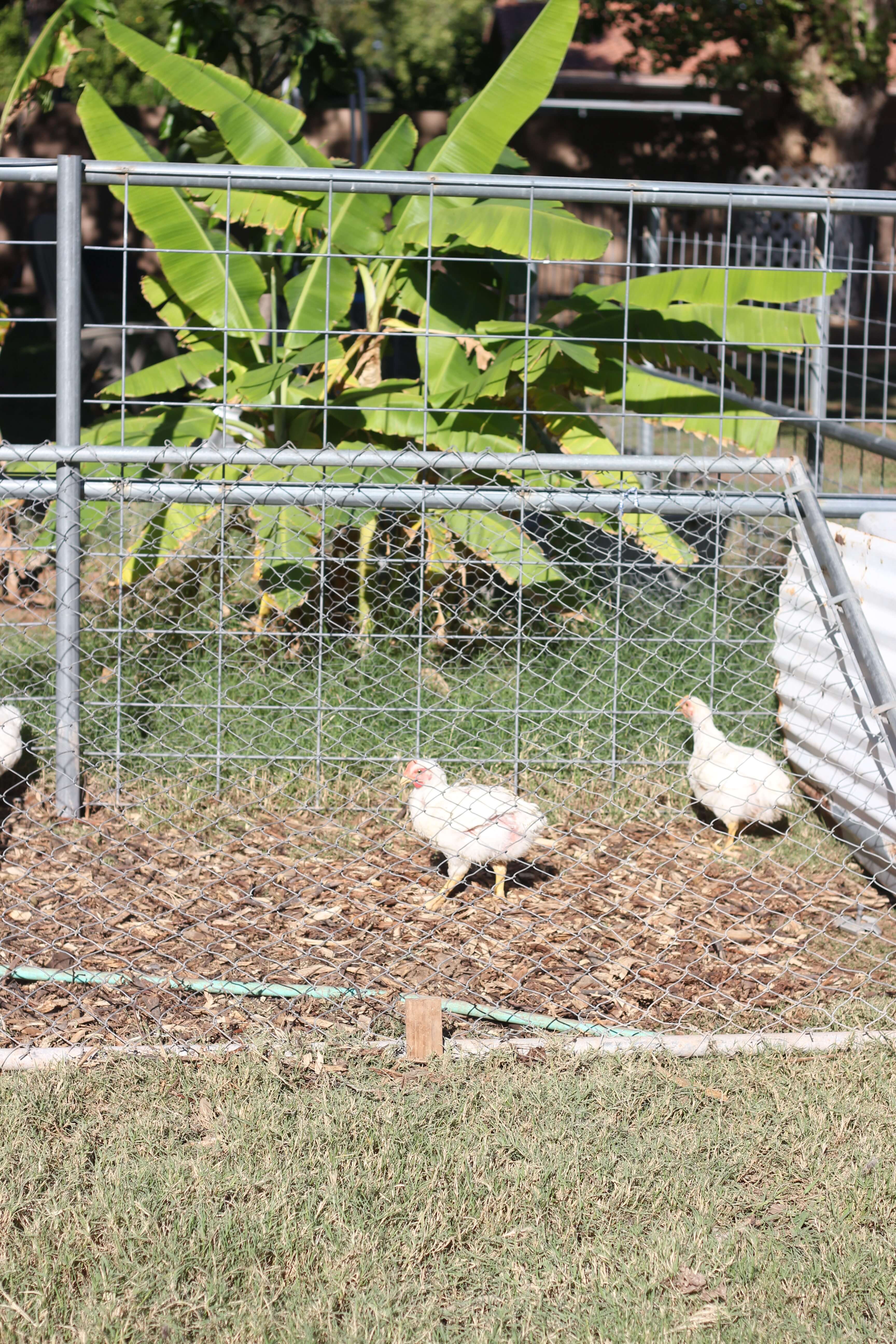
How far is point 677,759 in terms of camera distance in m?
4.91

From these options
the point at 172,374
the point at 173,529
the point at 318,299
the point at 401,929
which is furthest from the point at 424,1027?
the point at 318,299

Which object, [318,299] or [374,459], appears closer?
[374,459]

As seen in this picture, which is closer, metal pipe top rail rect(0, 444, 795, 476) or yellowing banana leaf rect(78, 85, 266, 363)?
metal pipe top rail rect(0, 444, 795, 476)

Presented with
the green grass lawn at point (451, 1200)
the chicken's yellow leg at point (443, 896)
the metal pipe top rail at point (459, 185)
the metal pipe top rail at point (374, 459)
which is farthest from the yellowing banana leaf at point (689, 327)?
the green grass lawn at point (451, 1200)

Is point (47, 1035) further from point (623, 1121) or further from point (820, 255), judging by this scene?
point (820, 255)

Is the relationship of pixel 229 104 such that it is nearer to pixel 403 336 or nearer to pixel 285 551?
pixel 403 336

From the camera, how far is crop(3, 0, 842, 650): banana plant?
195 inches

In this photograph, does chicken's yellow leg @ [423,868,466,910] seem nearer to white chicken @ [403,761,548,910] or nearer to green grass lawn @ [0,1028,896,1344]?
white chicken @ [403,761,548,910]

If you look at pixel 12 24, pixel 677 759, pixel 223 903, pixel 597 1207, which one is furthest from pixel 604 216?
pixel 597 1207

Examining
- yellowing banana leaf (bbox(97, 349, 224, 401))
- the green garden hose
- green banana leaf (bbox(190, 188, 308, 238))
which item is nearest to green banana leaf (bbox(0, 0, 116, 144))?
green banana leaf (bbox(190, 188, 308, 238))

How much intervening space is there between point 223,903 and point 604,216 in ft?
48.0

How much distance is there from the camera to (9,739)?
4.40m

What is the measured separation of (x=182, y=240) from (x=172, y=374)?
23.6 inches

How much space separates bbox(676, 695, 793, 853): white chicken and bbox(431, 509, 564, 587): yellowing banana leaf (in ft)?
2.80
